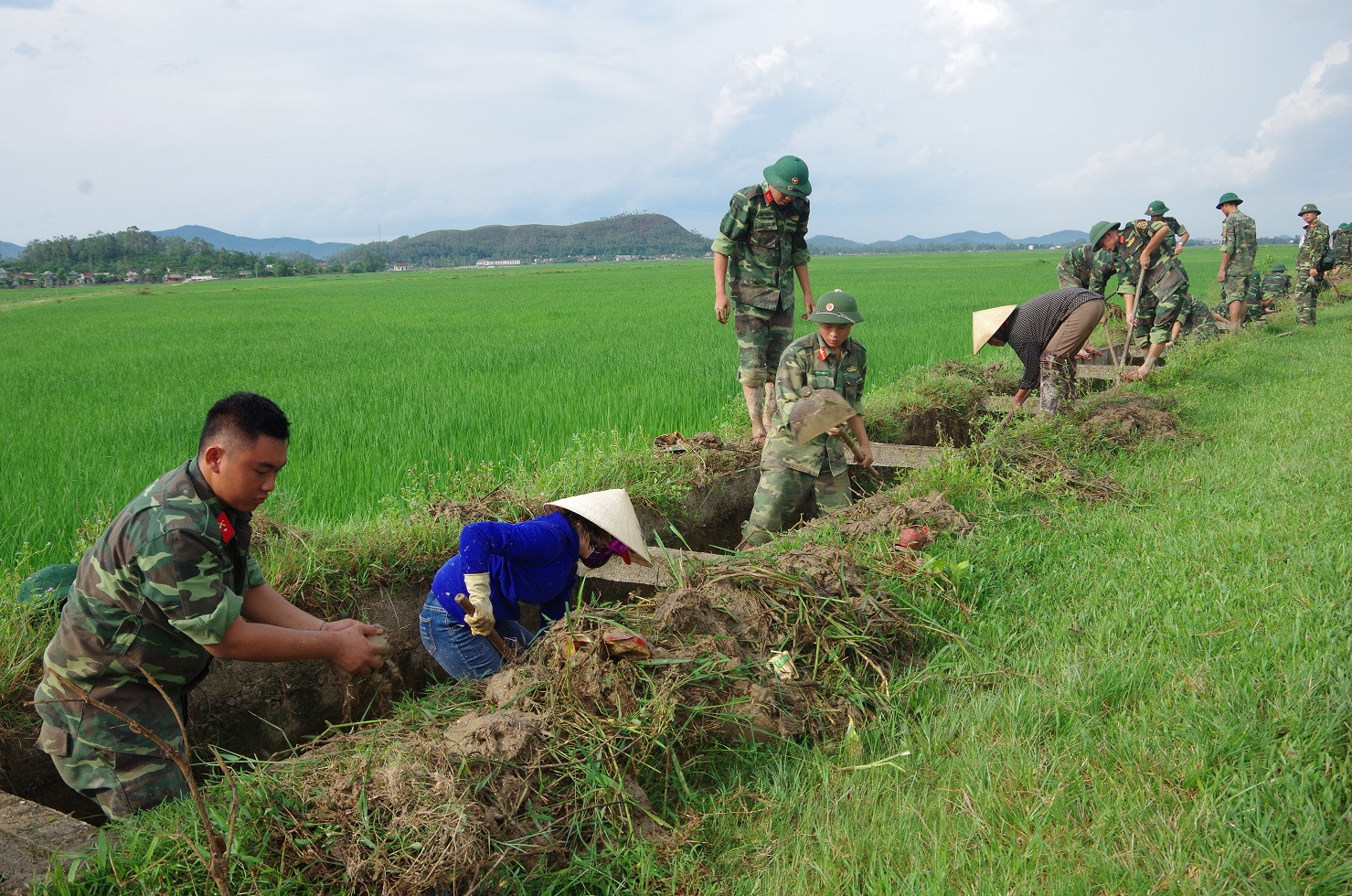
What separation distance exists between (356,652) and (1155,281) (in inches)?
387

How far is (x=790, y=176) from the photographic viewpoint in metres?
5.71

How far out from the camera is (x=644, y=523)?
5.01 m

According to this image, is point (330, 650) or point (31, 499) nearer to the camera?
point (330, 650)

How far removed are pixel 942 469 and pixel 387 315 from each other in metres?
18.7

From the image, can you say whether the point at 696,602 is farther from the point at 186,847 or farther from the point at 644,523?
the point at 644,523

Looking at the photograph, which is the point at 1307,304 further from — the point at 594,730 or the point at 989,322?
the point at 594,730

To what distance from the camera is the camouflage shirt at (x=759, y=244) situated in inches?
237

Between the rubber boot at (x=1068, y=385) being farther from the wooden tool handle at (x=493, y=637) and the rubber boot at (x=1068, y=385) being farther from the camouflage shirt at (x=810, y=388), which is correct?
the wooden tool handle at (x=493, y=637)

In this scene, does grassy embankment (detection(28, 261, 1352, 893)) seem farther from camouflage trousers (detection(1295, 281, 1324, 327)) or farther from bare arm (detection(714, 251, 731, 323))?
camouflage trousers (detection(1295, 281, 1324, 327))

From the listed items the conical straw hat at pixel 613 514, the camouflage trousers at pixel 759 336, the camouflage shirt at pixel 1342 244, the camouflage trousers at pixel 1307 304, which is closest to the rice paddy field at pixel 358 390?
the camouflage trousers at pixel 759 336

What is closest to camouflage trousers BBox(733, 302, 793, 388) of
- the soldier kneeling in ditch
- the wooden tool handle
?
the soldier kneeling in ditch

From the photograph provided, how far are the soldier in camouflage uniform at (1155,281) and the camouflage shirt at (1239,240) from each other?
230cm

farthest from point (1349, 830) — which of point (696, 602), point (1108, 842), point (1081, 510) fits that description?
point (1081, 510)

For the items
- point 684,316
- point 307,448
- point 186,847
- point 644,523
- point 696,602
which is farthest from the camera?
point 684,316
